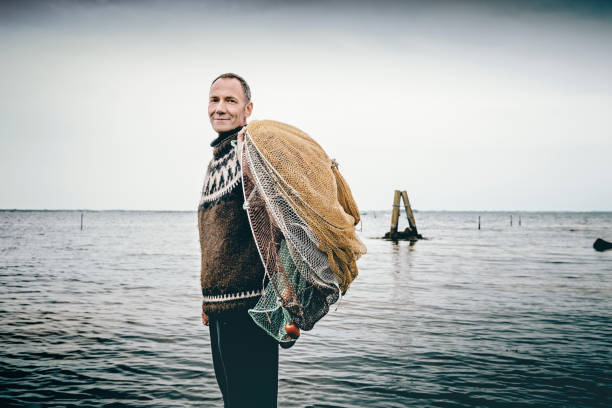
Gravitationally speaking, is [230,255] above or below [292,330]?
above

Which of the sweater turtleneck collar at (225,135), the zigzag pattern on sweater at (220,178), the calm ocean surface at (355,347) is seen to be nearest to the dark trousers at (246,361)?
the zigzag pattern on sweater at (220,178)

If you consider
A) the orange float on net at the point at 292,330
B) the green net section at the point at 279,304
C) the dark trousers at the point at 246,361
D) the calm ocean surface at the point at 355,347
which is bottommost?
the calm ocean surface at the point at 355,347

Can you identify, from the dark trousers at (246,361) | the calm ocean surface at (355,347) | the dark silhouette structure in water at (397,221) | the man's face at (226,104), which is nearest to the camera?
the dark trousers at (246,361)

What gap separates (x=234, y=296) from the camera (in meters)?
2.14

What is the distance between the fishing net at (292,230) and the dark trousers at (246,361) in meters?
0.11

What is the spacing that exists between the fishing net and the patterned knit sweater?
7cm

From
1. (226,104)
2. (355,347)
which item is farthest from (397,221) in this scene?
(226,104)

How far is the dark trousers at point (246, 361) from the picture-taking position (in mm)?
2109

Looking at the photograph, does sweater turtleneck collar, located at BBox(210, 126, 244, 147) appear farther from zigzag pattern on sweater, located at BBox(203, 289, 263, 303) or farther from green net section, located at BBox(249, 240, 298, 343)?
zigzag pattern on sweater, located at BBox(203, 289, 263, 303)

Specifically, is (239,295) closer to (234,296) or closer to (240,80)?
(234,296)

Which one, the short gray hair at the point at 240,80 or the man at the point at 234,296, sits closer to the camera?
the man at the point at 234,296

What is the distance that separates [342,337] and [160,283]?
7971 millimetres

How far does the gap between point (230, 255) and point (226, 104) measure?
710 mm

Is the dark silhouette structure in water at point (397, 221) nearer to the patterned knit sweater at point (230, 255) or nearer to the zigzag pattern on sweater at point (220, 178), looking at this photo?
the zigzag pattern on sweater at point (220, 178)
